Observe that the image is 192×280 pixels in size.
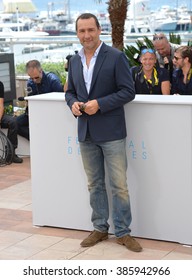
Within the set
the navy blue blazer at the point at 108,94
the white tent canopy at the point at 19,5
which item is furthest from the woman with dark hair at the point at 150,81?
the white tent canopy at the point at 19,5

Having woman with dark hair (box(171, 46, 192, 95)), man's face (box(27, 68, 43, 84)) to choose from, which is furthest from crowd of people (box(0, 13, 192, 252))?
man's face (box(27, 68, 43, 84))

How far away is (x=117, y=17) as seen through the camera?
456 inches

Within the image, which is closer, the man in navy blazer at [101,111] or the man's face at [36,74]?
the man in navy blazer at [101,111]

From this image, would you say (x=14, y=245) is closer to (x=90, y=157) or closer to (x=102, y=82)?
(x=90, y=157)

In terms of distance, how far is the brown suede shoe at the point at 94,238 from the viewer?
6156 millimetres

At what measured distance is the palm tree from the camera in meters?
11.5

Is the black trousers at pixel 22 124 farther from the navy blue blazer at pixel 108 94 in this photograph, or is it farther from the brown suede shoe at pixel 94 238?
the navy blue blazer at pixel 108 94

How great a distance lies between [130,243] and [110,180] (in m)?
0.57

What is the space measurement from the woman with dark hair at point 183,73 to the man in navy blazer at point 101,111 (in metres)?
1.78

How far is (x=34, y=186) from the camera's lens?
6.78 metres

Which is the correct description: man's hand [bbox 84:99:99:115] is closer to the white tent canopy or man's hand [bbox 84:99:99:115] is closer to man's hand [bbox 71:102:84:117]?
man's hand [bbox 71:102:84:117]

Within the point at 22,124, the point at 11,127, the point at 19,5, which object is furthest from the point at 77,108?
the point at 19,5

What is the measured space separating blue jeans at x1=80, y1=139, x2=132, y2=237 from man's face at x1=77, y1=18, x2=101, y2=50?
83cm

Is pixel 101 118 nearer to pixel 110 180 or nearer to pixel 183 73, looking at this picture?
pixel 110 180
